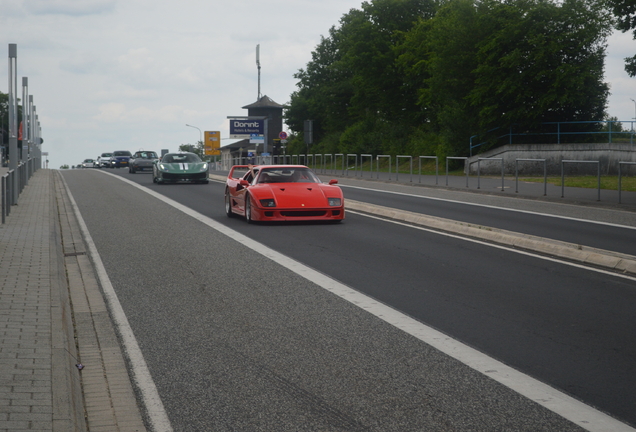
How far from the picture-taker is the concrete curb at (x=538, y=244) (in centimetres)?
1003

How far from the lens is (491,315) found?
714 cm

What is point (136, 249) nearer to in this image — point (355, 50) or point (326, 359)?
point (326, 359)

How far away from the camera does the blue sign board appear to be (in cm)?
8831

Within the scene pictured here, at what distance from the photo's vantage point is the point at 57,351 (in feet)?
18.3

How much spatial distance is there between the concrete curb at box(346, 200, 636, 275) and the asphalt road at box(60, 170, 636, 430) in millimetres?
469

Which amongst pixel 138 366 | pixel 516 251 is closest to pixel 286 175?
pixel 516 251

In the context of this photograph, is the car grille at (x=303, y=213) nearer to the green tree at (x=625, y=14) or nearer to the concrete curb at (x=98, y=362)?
the concrete curb at (x=98, y=362)

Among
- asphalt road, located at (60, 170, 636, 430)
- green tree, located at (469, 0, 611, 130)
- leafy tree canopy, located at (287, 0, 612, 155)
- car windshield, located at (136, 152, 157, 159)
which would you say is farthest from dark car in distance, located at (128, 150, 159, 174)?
asphalt road, located at (60, 170, 636, 430)

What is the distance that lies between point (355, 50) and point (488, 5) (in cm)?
2749

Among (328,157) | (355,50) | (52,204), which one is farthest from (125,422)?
(355,50)

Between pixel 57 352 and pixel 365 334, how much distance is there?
7.61ft

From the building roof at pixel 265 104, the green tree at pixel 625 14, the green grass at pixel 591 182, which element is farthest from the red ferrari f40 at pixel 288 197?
the building roof at pixel 265 104

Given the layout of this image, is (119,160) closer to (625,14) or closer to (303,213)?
(625,14)

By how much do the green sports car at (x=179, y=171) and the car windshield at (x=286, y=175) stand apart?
55.8 feet
